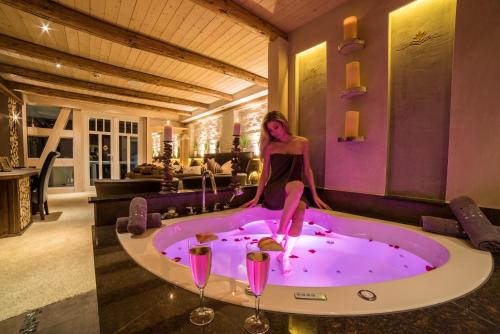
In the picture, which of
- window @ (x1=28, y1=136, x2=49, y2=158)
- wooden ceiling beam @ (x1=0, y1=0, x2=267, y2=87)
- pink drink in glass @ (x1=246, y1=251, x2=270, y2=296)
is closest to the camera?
pink drink in glass @ (x1=246, y1=251, x2=270, y2=296)

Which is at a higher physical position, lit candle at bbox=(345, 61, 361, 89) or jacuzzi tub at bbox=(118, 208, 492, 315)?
lit candle at bbox=(345, 61, 361, 89)

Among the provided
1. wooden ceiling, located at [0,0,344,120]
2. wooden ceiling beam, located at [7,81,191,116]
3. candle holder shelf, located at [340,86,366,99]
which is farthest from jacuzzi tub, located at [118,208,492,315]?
wooden ceiling beam, located at [7,81,191,116]

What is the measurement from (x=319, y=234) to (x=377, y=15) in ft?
7.12

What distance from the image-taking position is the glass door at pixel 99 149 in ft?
23.3

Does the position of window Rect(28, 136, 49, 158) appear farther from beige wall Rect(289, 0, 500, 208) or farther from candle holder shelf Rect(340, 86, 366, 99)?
candle holder shelf Rect(340, 86, 366, 99)

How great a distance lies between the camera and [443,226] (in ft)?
5.34

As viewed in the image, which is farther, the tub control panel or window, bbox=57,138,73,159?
window, bbox=57,138,73,159

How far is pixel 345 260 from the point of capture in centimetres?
188

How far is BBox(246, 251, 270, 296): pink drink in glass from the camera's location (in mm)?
605

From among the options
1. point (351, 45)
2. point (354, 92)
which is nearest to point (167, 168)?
point (354, 92)

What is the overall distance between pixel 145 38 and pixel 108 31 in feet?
1.45

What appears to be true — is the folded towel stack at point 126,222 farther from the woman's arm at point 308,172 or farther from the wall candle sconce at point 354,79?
the wall candle sconce at point 354,79

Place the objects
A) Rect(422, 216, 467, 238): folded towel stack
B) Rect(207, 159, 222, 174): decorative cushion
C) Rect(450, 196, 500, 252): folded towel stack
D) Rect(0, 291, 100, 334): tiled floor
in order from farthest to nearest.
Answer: Rect(207, 159, 222, 174): decorative cushion → Rect(422, 216, 467, 238): folded towel stack → Rect(450, 196, 500, 252): folded towel stack → Rect(0, 291, 100, 334): tiled floor

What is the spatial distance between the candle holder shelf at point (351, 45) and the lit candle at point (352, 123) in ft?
1.99
